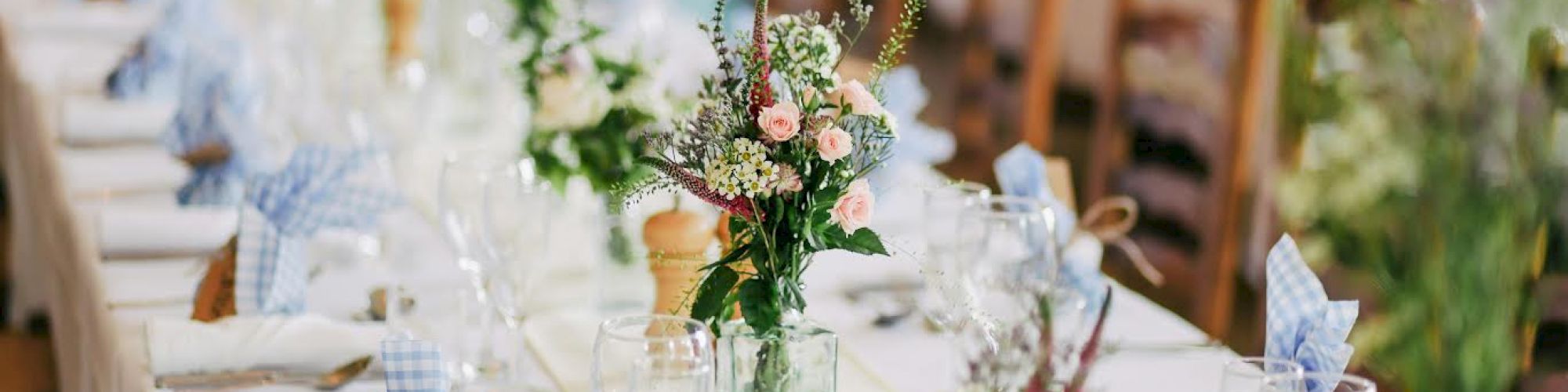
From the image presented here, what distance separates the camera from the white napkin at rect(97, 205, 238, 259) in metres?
2.09

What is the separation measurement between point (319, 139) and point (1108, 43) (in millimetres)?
1855

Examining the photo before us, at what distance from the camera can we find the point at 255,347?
1644mm

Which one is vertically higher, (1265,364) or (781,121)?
(781,121)

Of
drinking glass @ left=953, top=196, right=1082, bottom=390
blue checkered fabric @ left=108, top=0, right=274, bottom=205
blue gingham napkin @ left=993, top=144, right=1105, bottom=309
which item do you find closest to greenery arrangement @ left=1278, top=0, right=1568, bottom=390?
blue gingham napkin @ left=993, top=144, right=1105, bottom=309

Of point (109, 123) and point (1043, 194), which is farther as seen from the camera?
point (109, 123)

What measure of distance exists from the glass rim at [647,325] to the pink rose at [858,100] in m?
0.20

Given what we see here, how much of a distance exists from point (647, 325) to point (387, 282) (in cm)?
79

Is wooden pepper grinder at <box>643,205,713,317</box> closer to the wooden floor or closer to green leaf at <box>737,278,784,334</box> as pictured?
green leaf at <box>737,278,784,334</box>

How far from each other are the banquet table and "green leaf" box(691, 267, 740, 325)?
16 centimetres

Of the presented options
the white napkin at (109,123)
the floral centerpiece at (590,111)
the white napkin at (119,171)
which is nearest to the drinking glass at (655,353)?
the floral centerpiece at (590,111)

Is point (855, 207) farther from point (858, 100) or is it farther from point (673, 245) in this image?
point (673, 245)

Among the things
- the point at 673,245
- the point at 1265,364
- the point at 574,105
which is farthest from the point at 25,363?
the point at 1265,364

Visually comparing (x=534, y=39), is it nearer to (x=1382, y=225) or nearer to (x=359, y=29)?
(x=359, y=29)

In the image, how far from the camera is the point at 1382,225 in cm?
303
